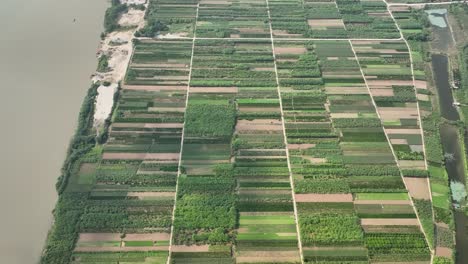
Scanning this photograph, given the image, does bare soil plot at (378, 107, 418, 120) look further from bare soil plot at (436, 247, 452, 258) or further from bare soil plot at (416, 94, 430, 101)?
bare soil plot at (436, 247, 452, 258)

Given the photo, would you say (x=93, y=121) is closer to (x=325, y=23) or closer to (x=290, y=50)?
(x=290, y=50)

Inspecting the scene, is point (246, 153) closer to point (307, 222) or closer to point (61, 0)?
point (307, 222)

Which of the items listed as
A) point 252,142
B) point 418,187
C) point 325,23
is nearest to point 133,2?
point 325,23

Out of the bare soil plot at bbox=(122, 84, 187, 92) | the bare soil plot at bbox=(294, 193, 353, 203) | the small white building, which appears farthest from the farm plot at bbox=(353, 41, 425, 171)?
the small white building

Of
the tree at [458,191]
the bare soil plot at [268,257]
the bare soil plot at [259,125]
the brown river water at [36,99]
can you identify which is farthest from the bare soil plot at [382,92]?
the brown river water at [36,99]

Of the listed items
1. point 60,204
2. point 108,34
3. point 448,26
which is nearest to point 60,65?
point 108,34

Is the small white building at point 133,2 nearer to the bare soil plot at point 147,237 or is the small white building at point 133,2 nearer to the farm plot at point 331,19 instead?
the farm plot at point 331,19
